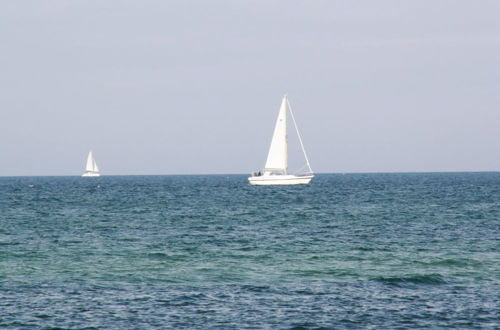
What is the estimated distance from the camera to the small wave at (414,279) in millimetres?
30562

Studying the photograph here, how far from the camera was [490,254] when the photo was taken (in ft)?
130

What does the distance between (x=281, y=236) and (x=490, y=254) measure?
1621 centimetres

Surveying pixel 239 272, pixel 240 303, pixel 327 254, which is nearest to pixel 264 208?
pixel 327 254

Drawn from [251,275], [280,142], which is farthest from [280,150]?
[251,275]

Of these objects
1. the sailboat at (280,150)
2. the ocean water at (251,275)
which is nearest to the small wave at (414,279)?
the ocean water at (251,275)

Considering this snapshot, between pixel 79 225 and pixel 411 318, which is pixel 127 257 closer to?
pixel 411 318

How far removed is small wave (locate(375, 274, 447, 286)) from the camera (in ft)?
100

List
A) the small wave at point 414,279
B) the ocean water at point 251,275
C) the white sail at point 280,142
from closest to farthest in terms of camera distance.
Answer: the ocean water at point 251,275, the small wave at point 414,279, the white sail at point 280,142

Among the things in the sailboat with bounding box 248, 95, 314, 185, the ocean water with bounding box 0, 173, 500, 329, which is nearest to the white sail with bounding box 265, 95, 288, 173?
the sailboat with bounding box 248, 95, 314, 185

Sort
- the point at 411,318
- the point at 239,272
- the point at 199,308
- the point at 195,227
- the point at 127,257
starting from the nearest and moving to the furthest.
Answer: the point at 411,318, the point at 199,308, the point at 239,272, the point at 127,257, the point at 195,227

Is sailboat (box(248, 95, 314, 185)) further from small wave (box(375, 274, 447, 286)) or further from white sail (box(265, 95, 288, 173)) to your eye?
small wave (box(375, 274, 447, 286))

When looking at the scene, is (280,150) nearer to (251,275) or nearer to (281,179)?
(281,179)

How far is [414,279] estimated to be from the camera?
102ft

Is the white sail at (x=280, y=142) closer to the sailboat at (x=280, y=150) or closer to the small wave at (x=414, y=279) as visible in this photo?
the sailboat at (x=280, y=150)
